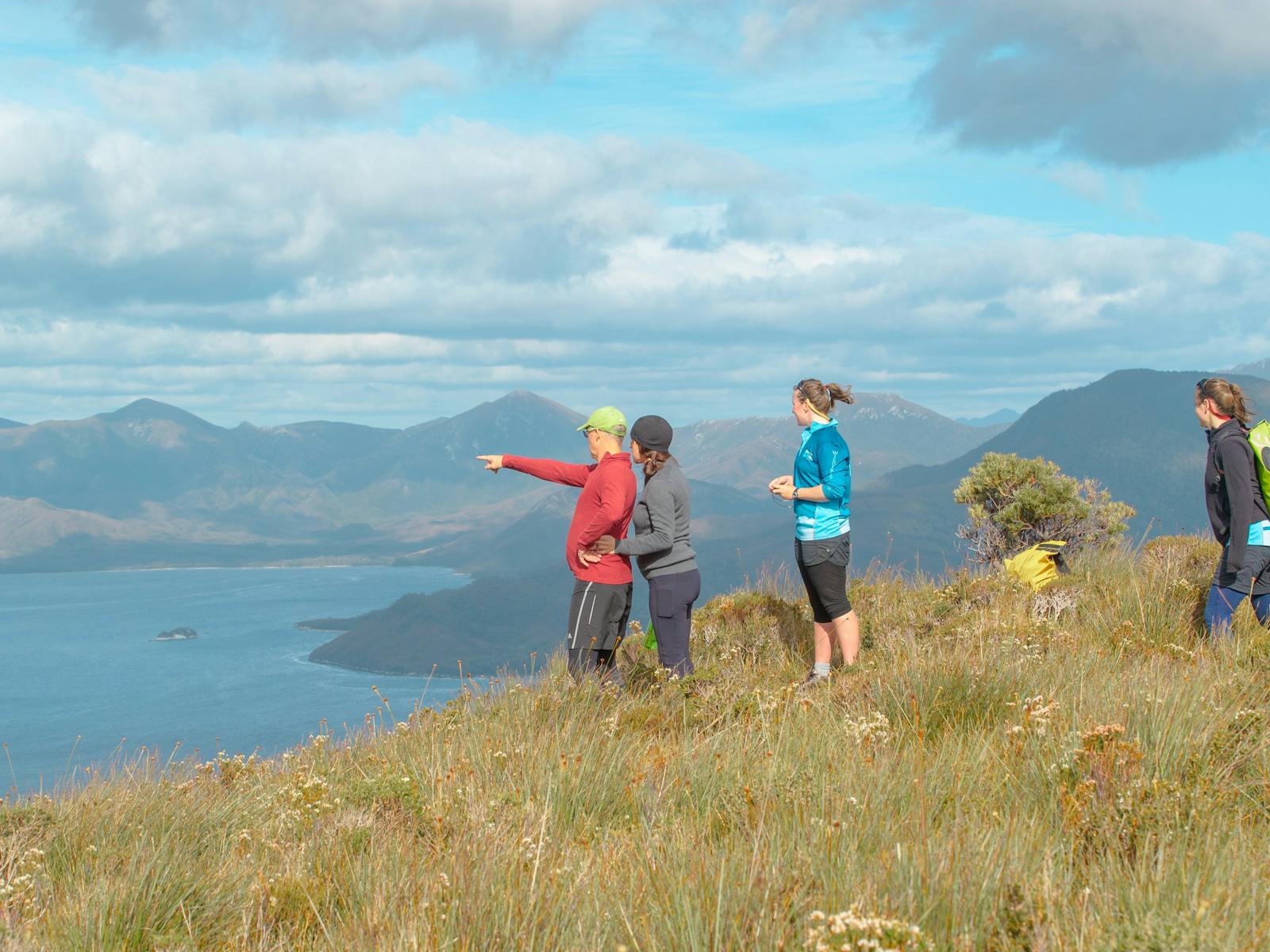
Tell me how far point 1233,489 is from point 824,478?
242cm

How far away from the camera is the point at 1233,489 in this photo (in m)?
6.25

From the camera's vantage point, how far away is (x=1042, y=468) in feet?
57.4

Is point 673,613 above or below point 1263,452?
below

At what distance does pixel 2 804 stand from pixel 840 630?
5063 mm

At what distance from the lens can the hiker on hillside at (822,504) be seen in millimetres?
7008

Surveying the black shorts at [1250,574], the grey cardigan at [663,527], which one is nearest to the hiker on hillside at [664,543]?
the grey cardigan at [663,527]

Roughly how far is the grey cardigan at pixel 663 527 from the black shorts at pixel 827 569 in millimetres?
779

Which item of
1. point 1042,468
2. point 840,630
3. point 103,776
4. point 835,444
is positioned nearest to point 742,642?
point 840,630

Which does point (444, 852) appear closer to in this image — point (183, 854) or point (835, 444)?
point (183, 854)

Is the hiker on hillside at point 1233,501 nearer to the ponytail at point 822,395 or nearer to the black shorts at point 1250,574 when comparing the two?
the black shorts at point 1250,574

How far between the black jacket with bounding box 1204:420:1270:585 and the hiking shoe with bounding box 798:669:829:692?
2553mm

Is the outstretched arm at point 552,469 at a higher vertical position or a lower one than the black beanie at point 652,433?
lower

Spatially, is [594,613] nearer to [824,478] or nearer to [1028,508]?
[824,478]

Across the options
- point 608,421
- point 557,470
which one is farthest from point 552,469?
point 608,421
